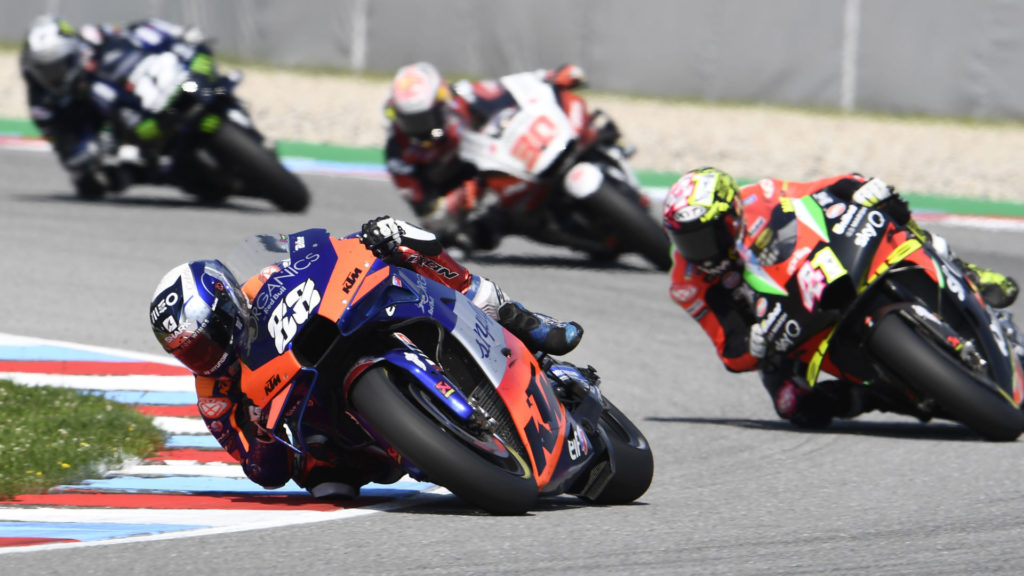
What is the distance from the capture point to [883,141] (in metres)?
18.2

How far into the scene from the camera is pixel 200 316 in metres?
5.57

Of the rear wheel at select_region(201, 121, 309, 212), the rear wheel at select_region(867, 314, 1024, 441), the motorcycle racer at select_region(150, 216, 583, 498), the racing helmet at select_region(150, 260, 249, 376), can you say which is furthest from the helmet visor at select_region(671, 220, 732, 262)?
the rear wheel at select_region(201, 121, 309, 212)

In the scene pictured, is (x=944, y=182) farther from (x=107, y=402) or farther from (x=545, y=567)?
(x=545, y=567)

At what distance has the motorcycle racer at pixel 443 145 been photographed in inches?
480

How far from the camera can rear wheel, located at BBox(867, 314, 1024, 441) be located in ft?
24.5

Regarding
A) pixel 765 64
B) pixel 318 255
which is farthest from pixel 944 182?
pixel 318 255

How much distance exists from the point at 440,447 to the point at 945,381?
2.98 metres

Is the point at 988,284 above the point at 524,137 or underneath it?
above

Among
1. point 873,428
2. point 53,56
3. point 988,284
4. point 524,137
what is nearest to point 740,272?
point 873,428

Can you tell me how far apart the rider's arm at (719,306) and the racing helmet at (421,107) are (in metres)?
4.23

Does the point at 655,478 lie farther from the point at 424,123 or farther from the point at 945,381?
the point at 424,123

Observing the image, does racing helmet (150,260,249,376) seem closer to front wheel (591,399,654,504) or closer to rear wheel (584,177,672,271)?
front wheel (591,399,654,504)

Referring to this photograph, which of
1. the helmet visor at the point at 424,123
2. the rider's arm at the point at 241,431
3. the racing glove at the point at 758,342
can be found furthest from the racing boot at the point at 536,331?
the helmet visor at the point at 424,123

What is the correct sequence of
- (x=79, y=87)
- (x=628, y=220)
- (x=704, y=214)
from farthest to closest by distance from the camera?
(x=79, y=87)
(x=628, y=220)
(x=704, y=214)
